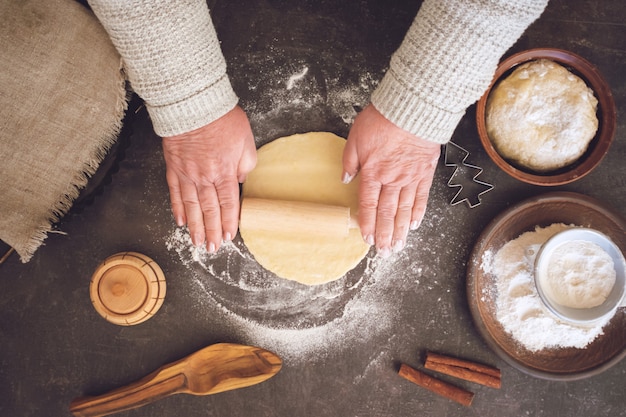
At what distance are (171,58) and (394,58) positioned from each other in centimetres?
55

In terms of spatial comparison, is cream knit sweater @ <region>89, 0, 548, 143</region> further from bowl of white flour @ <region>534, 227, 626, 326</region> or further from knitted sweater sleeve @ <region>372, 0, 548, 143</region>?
bowl of white flour @ <region>534, 227, 626, 326</region>

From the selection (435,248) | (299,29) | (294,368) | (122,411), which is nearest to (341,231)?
(435,248)

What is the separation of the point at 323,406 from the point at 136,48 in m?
1.16

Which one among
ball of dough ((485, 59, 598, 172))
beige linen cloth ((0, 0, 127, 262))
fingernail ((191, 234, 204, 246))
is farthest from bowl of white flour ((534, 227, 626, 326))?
beige linen cloth ((0, 0, 127, 262))

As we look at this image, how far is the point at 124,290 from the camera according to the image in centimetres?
139

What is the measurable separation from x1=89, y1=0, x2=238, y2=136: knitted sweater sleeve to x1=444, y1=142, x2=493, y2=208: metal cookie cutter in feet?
2.27

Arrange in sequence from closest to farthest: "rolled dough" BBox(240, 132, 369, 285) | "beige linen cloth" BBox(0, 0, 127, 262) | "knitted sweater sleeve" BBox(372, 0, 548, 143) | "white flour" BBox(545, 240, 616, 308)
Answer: "knitted sweater sleeve" BBox(372, 0, 548, 143)
"beige linen cloth" BBox(0, 0, 127, 262)
"white flour" BBox(545, 240, 616, 308)
"rolled dough" BBox(240, 132, 369, 285)

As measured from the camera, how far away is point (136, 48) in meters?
1.13

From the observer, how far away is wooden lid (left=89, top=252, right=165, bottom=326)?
4.55 feet

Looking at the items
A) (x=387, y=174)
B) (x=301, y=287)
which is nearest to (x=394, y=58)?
(x=387, y=174)

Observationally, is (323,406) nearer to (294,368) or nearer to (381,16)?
(294,368)

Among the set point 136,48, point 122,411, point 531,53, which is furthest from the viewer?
point 122,411

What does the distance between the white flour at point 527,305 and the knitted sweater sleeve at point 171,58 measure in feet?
3.06

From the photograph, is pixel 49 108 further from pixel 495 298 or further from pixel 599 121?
pixel 599 121
